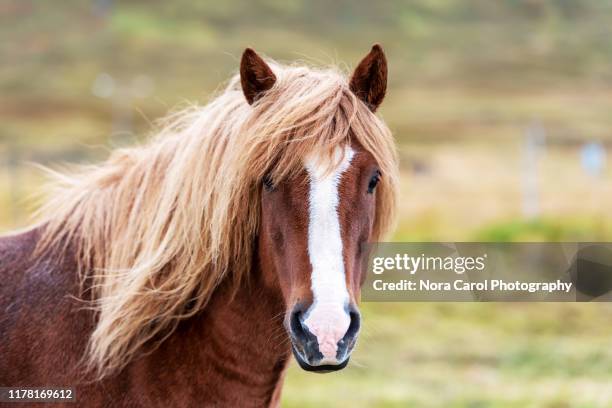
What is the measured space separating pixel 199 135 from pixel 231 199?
1.26 ft

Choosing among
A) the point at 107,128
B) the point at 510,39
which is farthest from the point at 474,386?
the point at 510,39

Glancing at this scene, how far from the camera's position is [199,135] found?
3516mm

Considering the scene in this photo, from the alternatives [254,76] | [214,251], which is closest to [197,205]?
[214,251]

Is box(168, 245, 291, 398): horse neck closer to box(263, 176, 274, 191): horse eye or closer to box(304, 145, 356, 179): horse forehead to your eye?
box(263, 176, 274, 191): horse eye

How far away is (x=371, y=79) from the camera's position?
3.40 m

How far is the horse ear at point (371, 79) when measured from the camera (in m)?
3.32

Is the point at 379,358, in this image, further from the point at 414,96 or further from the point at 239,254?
the point at 414,96

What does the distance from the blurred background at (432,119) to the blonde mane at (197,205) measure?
77 cm

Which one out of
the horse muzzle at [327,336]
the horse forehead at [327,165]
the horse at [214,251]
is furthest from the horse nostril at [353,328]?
the horse forehead at [327,165]

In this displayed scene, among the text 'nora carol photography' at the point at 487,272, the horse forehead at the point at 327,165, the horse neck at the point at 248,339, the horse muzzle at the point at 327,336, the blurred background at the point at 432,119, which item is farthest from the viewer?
the blurred background at the point at 432,119

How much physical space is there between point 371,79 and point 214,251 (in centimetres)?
92

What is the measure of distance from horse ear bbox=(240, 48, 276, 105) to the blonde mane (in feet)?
0.12

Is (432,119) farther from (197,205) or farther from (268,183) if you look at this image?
(268,183)

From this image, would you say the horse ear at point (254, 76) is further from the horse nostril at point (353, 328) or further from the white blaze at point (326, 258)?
the horse nostril at point (353, 328)
